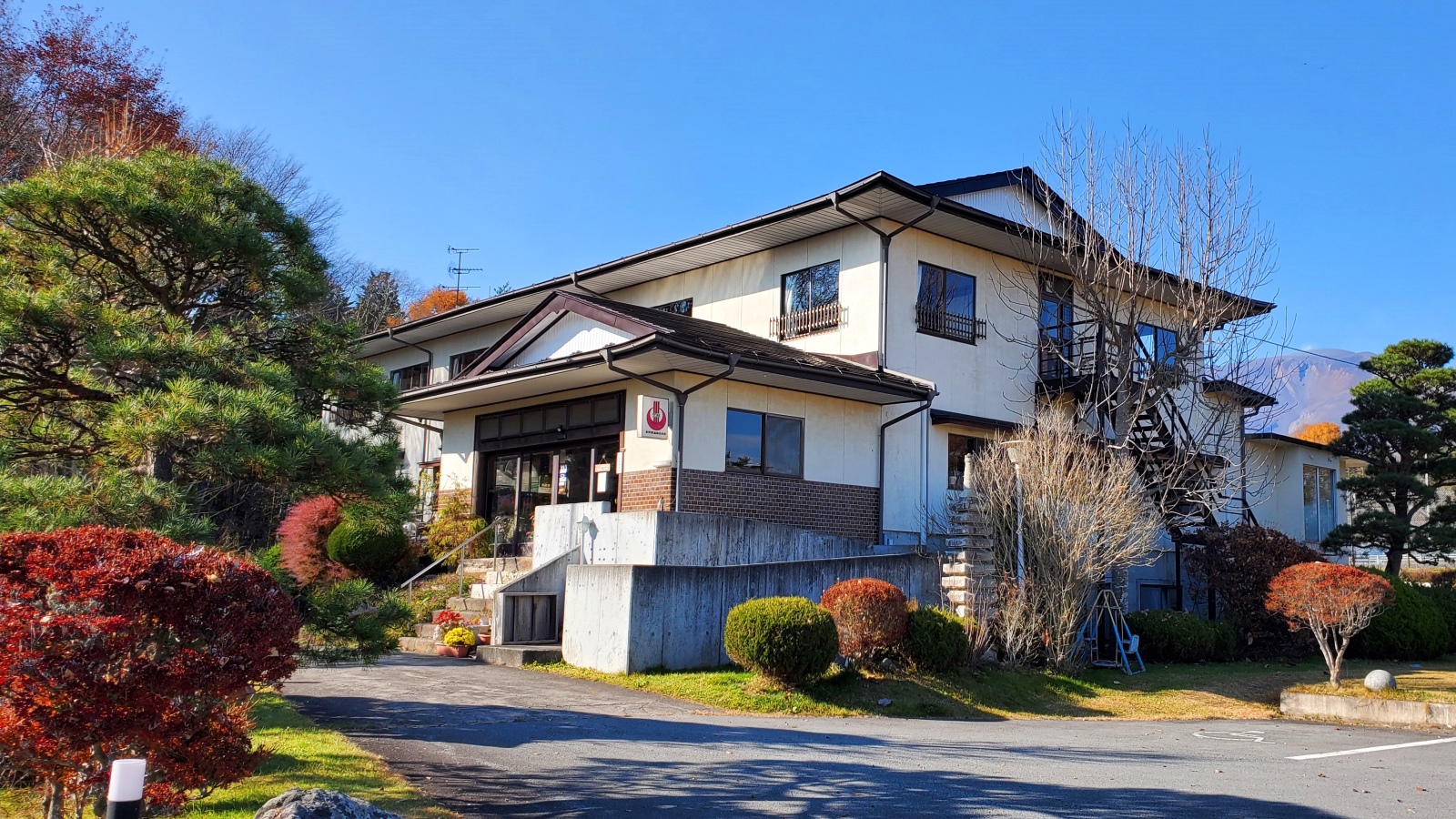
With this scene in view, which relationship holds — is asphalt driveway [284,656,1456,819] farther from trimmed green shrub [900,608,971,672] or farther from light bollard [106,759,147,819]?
light bollard [106,759,147,819]

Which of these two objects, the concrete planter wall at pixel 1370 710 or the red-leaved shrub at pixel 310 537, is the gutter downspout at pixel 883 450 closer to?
the concrete planter wall at pixel 1370 710

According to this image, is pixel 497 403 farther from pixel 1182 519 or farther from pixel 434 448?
pixel 1182 519

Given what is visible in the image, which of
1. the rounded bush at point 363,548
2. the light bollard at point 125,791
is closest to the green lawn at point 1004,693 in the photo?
the rounded bush at point 363,548

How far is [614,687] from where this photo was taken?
12797mm

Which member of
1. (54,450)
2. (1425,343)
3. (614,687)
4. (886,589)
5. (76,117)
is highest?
(76,117)

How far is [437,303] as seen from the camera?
48031 mm

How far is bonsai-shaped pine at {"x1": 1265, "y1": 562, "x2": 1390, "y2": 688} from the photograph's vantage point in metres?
15.0

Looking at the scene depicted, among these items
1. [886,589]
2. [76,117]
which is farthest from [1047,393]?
[76,117]

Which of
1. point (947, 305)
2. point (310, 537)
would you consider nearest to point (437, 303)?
point (310, 537)

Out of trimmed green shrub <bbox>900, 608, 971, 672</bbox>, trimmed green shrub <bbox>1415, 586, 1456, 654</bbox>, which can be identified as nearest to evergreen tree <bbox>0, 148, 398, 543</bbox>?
trimmed green shrub <bbox>900, 608, 971, 672</bbox>

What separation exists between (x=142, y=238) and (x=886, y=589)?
896cm

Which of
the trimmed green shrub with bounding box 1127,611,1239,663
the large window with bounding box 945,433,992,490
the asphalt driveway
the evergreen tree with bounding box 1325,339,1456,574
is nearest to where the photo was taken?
the asphalt driveway

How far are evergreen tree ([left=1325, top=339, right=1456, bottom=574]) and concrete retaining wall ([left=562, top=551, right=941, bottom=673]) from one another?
54.4 feet

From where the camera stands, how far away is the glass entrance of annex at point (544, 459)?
19.2 metres
